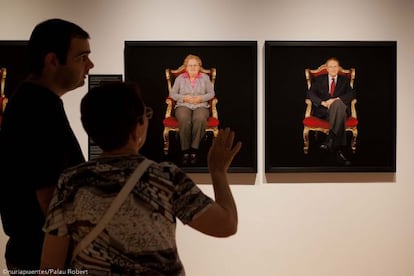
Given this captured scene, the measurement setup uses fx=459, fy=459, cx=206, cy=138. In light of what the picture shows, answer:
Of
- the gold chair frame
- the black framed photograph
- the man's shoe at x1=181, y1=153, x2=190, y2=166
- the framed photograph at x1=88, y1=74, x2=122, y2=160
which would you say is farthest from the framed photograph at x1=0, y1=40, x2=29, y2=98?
the black framed photograph

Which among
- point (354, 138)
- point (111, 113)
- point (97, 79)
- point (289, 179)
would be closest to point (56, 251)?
point (111, 113)

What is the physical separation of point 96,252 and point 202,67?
1.96 metres

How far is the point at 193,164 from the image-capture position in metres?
2.99

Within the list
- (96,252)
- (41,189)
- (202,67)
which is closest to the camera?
(96,252)

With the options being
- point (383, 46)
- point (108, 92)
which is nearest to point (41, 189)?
point (108, 92)

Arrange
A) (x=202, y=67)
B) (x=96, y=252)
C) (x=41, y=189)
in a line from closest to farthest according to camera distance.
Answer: (x=96, y=252) < (x=41, y=189) < (x=202, y=67)

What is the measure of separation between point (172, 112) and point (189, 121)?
0.41 ft

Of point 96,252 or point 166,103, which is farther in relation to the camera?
point 166,103

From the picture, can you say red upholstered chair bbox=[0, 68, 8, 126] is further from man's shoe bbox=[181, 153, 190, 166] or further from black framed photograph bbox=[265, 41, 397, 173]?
black framed photograph bbox=[265, 41, 397, 173]

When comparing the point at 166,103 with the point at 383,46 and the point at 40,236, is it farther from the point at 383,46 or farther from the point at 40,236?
the point at 40,236

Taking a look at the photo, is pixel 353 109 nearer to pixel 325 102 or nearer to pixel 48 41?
pixel 325 102

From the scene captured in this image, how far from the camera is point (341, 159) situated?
3023mm

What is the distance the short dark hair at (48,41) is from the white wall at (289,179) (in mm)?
1521

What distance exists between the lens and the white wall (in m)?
2.99
